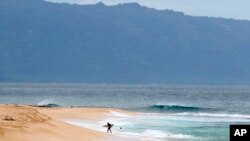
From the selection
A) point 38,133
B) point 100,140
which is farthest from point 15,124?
point 100,140

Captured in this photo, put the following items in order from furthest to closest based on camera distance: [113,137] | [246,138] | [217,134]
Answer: [217,134] < [113,137] < [246,138]

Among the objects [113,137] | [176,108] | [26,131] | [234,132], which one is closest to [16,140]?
[26,131]

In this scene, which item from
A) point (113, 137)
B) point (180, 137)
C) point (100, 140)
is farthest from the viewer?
point (180, 137)

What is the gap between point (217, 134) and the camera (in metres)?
46.8

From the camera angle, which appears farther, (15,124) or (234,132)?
(15,124)

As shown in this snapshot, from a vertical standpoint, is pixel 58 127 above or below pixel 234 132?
above

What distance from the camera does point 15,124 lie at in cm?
3153

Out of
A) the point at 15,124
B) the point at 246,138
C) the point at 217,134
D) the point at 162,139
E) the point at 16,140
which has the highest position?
the point at 217,134

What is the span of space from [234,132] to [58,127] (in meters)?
23.2

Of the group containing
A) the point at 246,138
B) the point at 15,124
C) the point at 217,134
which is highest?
the point at 217,134

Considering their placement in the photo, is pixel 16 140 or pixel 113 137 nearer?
pixel 16 140

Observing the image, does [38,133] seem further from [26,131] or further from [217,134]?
[217,134]

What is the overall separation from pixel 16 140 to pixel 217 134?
22.3 meters

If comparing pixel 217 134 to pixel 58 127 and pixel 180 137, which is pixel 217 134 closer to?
pixel 180 137
